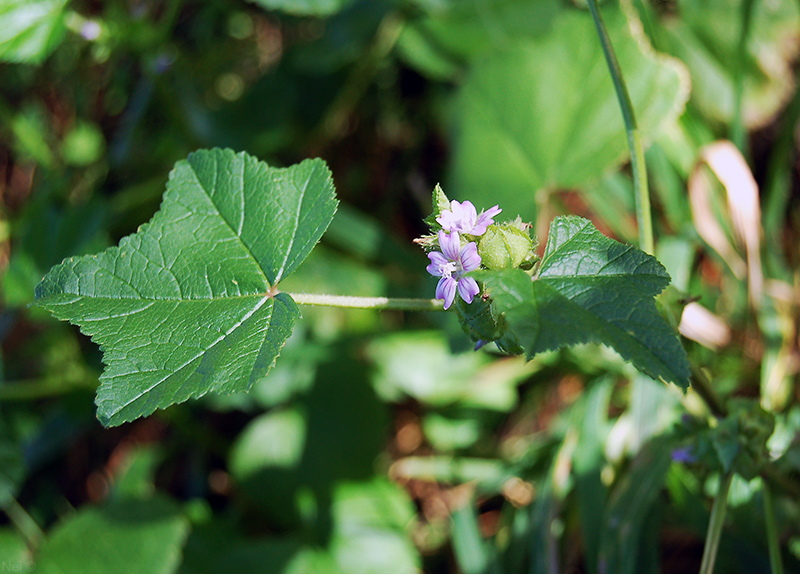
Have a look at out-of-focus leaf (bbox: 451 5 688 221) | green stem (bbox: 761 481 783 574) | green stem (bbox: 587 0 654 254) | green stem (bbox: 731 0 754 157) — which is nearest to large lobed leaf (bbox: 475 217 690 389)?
green stem (bbox: 587 0 654 254)

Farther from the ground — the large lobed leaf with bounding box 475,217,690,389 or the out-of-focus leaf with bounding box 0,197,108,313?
the large lobed leaf with bounding box 475,217,690,389

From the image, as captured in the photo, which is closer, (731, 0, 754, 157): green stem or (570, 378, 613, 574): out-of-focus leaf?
(570, 378, 613, 574): out-of-focus leaf

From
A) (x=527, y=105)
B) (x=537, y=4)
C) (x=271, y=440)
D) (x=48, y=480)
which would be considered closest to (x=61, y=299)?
(x=271, y=440)

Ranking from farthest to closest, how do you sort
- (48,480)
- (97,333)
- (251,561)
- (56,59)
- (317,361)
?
1. (56,59)
2. (48,480)
3. (317,361)
4. (251,561)
5. (97,333)

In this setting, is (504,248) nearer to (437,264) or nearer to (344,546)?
(437,264)

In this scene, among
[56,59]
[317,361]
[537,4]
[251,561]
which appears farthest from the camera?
→ [56,59]

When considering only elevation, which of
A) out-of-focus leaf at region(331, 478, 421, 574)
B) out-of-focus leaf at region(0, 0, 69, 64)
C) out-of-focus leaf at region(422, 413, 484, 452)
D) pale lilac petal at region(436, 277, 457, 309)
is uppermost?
out-of-focus leaf at region(0, 0, 69, 64)

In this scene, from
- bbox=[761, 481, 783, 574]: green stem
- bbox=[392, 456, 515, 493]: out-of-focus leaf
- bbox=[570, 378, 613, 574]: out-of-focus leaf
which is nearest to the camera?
bbox=[761, 481, 783, 574]: green stem

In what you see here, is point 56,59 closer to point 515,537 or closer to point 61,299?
point 61,299

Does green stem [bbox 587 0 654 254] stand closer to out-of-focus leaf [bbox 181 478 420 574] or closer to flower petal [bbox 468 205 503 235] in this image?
flower petal [bbox 468 205 503 235]
